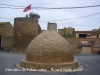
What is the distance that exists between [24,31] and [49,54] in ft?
44.6

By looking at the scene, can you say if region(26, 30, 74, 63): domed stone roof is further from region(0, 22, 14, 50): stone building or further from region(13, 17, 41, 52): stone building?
region(0, 22, 14, 50): stone building

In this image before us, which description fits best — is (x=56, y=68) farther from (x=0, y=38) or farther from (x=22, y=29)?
(x=0, y=38)

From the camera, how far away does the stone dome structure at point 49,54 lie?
12181 mm

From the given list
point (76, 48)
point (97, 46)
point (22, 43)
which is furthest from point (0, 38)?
point (97, 46)

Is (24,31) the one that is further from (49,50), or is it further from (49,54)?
(49,54)

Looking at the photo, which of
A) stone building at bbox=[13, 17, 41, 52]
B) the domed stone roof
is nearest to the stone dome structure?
the domed stone roof

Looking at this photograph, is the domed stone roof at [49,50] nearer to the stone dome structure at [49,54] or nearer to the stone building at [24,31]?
the stone dome structure at [49,54]

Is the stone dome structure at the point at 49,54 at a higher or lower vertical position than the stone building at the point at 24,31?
lower

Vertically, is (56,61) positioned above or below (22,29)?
below

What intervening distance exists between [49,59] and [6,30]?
906 inches

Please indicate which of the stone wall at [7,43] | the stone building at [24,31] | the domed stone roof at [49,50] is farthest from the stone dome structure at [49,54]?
the stone wall at [7,43]

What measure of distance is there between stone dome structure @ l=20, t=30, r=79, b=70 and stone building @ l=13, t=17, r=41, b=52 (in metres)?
12.1

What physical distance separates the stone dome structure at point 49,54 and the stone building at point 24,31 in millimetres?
12106

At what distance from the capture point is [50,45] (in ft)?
41.6
